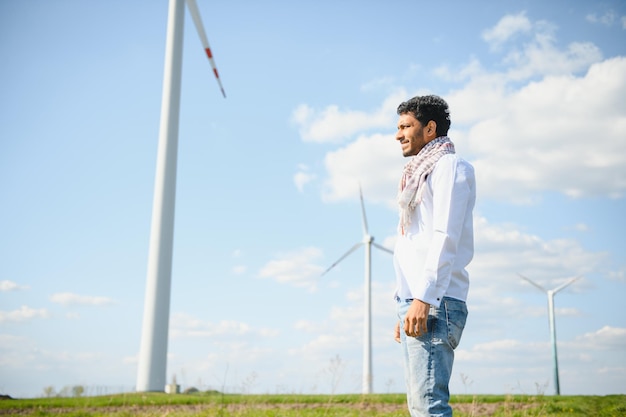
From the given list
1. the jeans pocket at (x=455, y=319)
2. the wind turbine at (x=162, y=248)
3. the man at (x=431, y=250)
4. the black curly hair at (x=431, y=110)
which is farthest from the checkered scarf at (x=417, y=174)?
the wind turbine at (x=162, y=248)

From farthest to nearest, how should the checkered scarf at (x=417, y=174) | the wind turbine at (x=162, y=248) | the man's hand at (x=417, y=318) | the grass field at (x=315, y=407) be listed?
the wind turbine at (x=162, y=248), the grass field at (x=315, y=407), the checkered scarf at (x=417, y=174), the man's hand at (x=417, y=318)

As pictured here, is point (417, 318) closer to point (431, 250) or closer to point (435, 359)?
point (435, 359)

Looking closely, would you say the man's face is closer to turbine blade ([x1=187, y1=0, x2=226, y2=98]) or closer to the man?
the man

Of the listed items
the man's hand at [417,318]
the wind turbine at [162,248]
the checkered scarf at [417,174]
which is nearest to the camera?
the man's hand at [417,318]

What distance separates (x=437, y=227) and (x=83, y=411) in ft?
49.1

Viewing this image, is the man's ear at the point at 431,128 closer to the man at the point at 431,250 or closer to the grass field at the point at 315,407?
the man at the point at 431,250

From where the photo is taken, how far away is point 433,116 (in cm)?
452

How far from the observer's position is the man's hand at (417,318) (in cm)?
378

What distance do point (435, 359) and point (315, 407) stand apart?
1248 cm

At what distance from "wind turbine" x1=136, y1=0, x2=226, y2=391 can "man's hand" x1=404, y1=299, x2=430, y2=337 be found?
24.5 meters

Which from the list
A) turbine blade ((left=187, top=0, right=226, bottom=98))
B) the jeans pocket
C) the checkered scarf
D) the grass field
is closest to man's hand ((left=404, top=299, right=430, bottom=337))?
the jeans pocket

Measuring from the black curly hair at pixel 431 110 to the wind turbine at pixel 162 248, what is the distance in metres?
24.3

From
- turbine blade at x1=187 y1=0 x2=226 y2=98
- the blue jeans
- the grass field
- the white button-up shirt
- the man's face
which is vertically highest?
turbine blade at x1=187 y1=0 x2=226 y2=98

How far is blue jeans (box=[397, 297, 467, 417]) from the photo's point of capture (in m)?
3.80
